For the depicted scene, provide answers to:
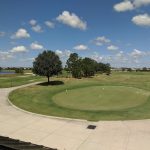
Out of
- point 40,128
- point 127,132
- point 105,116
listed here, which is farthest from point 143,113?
point 40,128

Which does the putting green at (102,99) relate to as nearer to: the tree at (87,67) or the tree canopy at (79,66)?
the tree canopy at (79,66)

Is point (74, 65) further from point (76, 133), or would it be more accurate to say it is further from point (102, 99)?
point (76, 133)

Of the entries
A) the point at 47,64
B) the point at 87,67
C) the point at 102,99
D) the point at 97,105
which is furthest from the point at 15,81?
the point at 97,105

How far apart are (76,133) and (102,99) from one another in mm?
13906

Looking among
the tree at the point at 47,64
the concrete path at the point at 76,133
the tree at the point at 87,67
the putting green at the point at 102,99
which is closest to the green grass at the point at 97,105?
the putting green at the point at 102,99

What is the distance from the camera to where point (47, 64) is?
5950 centimetres

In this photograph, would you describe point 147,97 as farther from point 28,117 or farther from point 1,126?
point 1,126

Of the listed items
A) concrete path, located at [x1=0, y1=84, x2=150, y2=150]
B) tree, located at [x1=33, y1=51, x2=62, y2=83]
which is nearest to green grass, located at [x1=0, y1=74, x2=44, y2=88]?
tree, located at [x1=33, y1=51, x2=62, y2=83]

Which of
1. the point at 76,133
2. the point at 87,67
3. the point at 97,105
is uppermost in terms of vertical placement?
the point at 87,67

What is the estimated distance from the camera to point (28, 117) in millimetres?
26156

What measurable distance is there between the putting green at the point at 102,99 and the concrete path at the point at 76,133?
5750 millimetres

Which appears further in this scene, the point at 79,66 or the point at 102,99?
the point at 79,66

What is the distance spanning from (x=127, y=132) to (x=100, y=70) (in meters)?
121

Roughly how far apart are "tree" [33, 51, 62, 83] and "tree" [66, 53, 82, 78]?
27.3m
